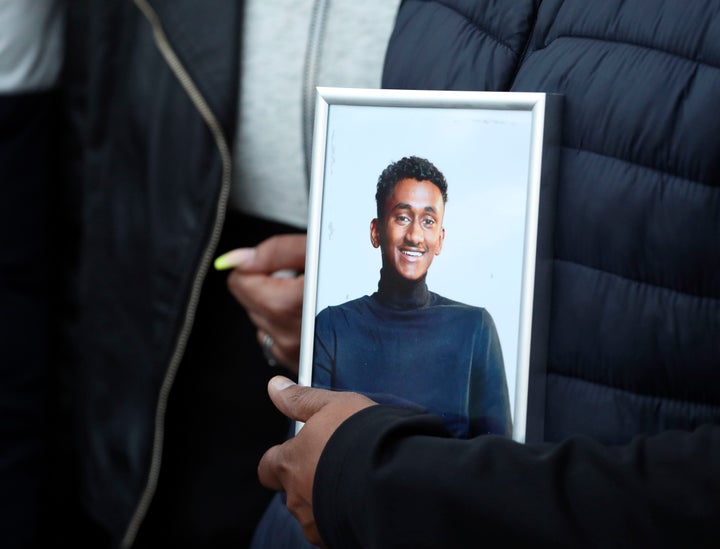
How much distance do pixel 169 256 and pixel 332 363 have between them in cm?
48

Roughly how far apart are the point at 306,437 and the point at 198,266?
46 cm

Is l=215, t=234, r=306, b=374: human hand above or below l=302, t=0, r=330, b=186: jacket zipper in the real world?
below

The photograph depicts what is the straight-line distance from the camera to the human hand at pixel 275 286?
91 centimetres

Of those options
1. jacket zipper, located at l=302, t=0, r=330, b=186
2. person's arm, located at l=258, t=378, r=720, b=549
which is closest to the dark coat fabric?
person's arm, located at l=258, t=378, r=720, b=549

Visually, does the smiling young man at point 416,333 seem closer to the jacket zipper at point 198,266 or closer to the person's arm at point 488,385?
the person's arm at point 488,385

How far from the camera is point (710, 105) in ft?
1.69

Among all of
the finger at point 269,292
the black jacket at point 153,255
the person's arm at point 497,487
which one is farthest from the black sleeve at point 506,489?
the black jacket at point 153,255

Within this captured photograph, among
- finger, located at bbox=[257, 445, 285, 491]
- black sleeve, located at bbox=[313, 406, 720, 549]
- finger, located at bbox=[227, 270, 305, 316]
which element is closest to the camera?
black sleeve, located at bbox=[313, 406, 720, 549]

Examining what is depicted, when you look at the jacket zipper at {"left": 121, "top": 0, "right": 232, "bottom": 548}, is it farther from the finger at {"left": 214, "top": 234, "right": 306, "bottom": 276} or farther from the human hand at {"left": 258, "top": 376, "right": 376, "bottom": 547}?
the human hand at {"left": 258, "top": 376, "right": 376, "bottom": 547}

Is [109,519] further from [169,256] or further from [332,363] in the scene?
[332,363]

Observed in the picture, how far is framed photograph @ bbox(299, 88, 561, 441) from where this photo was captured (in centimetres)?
53

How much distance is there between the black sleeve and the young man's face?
0.10 m

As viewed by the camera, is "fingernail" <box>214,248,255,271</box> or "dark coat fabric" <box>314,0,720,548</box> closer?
"dark coat fabric" <box>314,0,720,548</box>

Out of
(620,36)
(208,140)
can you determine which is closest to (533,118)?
(620,36)
